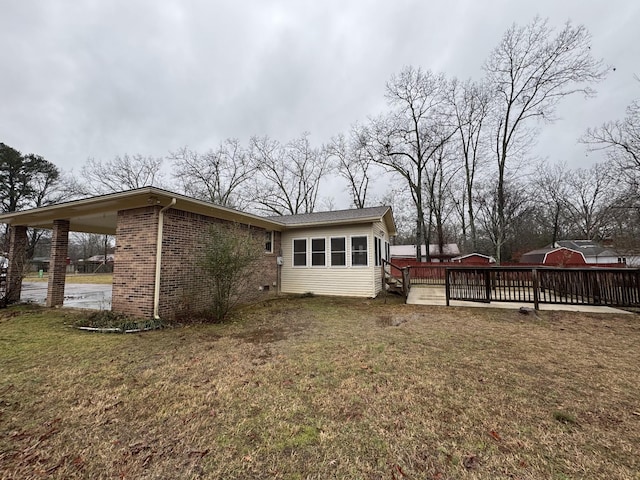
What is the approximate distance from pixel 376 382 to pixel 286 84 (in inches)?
598

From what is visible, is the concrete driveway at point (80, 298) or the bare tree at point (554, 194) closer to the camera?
the concrete driveway at point (80, 298)

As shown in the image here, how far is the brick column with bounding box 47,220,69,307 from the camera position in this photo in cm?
818

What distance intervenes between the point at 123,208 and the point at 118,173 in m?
23.7

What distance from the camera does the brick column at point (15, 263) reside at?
8.49 meters

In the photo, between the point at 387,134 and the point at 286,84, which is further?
the point at 387,134

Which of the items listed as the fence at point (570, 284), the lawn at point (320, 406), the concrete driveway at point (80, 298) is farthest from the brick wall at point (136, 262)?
the fence at point (570, 284)

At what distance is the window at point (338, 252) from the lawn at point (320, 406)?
5634mm

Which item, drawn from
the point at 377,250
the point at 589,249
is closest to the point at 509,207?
the point at 589,249

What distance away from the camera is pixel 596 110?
16.0 meters

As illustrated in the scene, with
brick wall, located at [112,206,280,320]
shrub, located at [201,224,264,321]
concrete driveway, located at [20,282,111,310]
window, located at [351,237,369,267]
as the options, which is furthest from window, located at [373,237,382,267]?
concrete driveway, located at [20,282,111,310]

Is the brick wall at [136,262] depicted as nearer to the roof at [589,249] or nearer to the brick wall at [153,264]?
the brick wall at [153,264]

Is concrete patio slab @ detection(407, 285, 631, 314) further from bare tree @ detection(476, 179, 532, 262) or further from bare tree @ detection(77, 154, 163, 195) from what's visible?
bare tree @ detection(77, 154, 163, 195)

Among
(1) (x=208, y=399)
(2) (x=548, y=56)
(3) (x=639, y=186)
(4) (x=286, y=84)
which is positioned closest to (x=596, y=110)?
(2) (x=548, y=56)

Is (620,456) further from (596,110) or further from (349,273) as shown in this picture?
(596,110)
